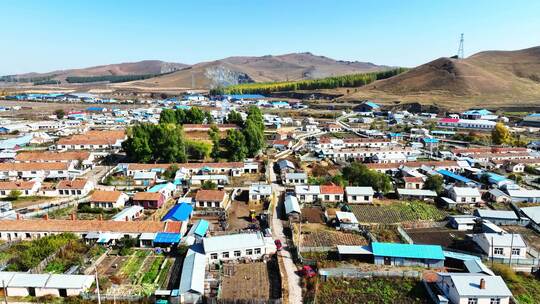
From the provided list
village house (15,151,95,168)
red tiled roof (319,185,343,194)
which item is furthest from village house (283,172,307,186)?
village house (15,151,95,168)

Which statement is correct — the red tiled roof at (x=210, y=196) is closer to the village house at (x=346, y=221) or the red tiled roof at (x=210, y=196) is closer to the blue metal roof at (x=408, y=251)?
the village house at (x=346, y=221)

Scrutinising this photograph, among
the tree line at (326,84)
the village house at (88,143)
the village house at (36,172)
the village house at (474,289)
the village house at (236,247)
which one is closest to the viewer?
the village house at (474,289)

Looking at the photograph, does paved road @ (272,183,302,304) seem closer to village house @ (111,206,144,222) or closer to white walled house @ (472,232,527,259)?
village house @ (111,206,144,222)

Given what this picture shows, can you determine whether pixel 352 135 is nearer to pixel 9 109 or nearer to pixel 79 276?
pixel 79 276

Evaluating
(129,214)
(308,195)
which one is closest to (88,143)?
(129,214)

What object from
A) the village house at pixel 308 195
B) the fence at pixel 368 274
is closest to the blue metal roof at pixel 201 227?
the fence at pixel 368 274
